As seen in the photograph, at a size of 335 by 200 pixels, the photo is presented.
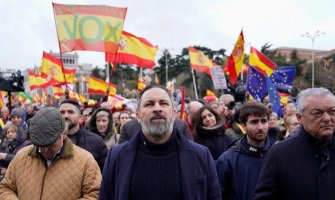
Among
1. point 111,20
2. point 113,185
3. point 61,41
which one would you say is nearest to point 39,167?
point 113,185

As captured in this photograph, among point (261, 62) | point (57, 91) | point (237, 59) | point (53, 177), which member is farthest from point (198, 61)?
point (53, 177)

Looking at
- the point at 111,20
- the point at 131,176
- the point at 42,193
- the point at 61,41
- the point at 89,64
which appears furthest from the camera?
the point at 89,64

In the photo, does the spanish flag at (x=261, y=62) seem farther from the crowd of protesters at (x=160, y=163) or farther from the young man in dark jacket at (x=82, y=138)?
the crowd of protesters at (x=160, y=163)

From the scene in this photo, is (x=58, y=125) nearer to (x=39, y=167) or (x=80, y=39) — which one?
(x=39, y=167)

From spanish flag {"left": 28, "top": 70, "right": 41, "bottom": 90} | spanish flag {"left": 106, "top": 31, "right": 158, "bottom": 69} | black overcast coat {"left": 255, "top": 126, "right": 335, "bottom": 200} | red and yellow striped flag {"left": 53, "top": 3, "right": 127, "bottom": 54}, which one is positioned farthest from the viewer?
spanish flag {"left": 28, "top": 70, "right": 41, "bottom": 90}

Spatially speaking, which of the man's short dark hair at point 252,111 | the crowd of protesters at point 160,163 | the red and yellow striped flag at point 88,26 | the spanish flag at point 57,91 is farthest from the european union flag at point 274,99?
the spanish flag at point 57,91

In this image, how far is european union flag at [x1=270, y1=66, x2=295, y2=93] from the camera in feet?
34.6

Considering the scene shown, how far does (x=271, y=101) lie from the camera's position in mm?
8773

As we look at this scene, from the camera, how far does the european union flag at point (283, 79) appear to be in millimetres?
10539

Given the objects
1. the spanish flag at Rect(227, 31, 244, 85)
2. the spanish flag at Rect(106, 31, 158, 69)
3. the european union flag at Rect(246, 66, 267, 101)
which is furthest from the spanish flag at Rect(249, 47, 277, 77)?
the spanish flag at Rect(106, 31, 158, 69)

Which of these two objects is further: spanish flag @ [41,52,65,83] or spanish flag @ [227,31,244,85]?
spanish flag @ [41,52,65,83]

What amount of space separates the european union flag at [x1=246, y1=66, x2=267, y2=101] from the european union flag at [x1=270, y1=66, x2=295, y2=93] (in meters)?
0.91

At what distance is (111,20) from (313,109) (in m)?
6.76

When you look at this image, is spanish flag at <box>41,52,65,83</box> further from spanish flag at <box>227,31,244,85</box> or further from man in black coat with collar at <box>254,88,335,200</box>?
man in black coat with collar at <box>254,88,335,200</box>
